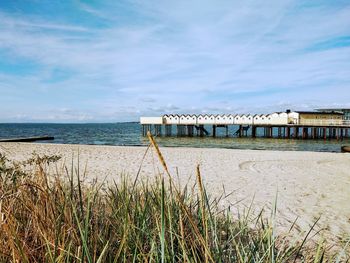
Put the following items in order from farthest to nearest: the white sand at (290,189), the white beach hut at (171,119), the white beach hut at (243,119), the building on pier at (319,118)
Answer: the white beach hut at (171,119) < the white beach hut at (243,119) < the building on pier at (319,118) < the white sand at (290,189)

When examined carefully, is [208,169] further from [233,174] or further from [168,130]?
[168,130]

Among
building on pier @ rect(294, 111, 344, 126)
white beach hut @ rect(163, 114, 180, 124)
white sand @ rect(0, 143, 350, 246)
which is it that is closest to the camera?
white sand @ rect(0, 143, 350, 246)

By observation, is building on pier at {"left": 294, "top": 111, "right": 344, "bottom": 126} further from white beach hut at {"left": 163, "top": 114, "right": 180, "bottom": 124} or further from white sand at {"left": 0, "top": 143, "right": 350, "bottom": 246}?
white sand at {"left": 0, "top": 143, "right": 350, "bottom": 246}

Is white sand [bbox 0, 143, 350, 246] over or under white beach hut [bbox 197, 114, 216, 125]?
under

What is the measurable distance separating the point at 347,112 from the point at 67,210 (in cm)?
5548

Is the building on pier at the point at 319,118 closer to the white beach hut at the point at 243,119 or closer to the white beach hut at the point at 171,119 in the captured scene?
the white beach hut at the point at 243,119

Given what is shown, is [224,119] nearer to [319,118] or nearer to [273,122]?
[273,122]

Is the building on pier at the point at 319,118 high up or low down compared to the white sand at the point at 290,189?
up

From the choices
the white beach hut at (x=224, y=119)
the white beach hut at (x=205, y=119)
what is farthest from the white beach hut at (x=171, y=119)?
the white beach hut at (x=224, y=119)

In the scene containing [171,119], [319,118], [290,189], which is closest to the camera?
[290,189]

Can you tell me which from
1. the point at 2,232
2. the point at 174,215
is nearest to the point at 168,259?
the point at 174,215

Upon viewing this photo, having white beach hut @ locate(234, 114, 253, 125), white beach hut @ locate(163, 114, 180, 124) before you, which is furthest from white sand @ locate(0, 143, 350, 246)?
white beach hut @ locate(163, 114, 180, 124)

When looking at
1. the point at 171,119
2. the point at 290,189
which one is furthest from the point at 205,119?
the point at 290,189

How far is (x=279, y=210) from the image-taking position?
723cm
